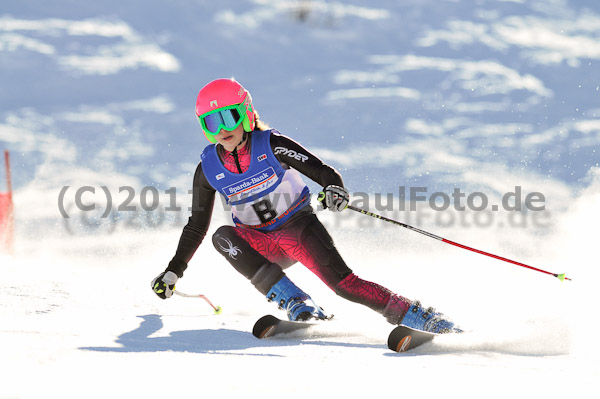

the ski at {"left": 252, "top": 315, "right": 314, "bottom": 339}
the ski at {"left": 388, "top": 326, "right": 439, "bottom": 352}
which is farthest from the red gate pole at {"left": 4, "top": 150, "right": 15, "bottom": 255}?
the ski at {"left": 388, "top": 326, "right": 439, "bottom": 352}

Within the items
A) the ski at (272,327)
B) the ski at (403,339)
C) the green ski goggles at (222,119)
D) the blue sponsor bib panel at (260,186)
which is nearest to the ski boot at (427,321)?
the ski at (403,339)

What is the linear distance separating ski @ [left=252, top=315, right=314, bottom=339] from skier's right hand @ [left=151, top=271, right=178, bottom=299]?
0.80 m

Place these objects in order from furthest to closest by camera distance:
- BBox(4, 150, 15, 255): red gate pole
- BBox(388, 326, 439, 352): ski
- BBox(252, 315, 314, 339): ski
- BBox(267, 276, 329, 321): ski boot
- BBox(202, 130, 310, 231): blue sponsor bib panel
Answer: BBox(4, 150, 15, 255): red gate pole → BBox(202, 130, 310, 231): blue sponsor bib panel → BBox(267, 276, 329, 321): ski boot → BBox(252, 315, 314, 339): ski → BBox(388, 326, 439, 352): ski

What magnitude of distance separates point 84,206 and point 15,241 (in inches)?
76.9

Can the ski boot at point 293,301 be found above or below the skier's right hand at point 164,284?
below

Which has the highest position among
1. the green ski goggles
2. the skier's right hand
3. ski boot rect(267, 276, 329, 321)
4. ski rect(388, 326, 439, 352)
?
the green ski goggles

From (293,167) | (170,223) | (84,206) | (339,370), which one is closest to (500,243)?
(170,223)

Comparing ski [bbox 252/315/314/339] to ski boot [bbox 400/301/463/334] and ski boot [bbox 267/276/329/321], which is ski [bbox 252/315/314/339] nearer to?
ski boot [bbox 267/276/329/321]

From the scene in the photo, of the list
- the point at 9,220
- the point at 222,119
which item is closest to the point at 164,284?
the point at 222,119

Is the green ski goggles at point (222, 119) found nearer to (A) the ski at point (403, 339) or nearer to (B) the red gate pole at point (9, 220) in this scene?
(A) the ski at point (403, 339)

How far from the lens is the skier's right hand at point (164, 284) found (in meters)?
3.86

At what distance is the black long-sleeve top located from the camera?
12.6 feet

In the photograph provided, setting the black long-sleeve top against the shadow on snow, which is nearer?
the shadow on snow

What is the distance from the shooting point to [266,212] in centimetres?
408
